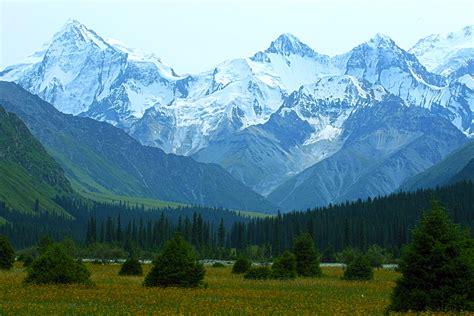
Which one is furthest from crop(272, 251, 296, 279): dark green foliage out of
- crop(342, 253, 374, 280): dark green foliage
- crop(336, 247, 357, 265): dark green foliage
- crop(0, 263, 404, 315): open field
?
crop(336, 247, 357, 265): dark green foliage

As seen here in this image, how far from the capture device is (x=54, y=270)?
2452 inches

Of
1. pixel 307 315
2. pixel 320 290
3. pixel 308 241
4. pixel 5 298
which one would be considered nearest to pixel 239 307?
pixel 307 315

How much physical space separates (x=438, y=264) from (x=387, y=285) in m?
31.6

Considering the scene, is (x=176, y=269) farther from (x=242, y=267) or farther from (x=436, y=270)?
(x=242, y=267)

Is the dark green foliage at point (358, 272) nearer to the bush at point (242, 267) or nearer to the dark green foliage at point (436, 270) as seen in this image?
the bush at point (242, 267)

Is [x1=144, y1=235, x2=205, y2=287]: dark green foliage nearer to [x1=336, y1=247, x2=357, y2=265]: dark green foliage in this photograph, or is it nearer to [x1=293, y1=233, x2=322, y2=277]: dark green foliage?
[x1=293, y1=233, x2=322, y2=277]: dark green foliage

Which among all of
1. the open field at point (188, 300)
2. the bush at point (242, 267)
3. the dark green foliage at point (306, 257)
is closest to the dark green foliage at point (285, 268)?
the dark green foliage at point (306, 257)

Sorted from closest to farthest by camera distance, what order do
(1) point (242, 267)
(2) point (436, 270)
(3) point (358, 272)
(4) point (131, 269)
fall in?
(2) point (436, 270) < (3) point (358, 272) < (4) point (131, 269) < (1) point (242, 267)

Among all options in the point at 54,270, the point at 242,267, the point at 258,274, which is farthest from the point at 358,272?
the point at 54,270

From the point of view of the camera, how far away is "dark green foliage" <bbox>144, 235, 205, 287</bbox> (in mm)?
63469

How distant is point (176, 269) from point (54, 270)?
31.5 ft

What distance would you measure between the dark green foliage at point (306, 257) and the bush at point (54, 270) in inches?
1455

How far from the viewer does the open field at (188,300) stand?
4447 centimetres

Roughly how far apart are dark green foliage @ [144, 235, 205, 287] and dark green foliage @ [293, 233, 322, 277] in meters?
32.0
